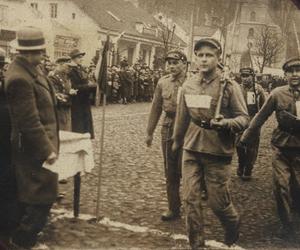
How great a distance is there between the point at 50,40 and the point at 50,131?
2053 millimetres

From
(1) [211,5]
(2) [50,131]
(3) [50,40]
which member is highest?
(1) [211,5]

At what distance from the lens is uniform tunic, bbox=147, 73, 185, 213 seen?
175 inches

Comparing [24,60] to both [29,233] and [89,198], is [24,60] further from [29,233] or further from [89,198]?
[89,198]

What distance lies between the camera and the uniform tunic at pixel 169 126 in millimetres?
4441

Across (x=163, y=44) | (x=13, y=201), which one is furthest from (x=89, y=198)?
(x=163, y=44)

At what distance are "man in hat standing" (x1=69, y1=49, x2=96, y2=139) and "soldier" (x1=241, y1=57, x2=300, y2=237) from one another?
7.22 feet

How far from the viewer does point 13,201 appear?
3705 mm

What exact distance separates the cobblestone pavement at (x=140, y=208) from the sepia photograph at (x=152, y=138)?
0.02 meters

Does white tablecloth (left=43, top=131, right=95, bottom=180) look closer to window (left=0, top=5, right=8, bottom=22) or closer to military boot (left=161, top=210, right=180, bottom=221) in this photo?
military boot (left=161, top=210, right=180, bottom=221)

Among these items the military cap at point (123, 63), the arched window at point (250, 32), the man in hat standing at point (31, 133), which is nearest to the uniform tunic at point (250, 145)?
the arched window at point (250, 32)

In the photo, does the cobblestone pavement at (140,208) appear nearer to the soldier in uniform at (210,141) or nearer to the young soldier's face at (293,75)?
the soldier in uniform at (210,141)

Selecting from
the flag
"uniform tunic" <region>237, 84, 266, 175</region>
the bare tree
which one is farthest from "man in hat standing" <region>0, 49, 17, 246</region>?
"uniform tunic" <region>237, 84, 266, 175</region>

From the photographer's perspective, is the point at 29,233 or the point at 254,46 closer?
the point at 29,233

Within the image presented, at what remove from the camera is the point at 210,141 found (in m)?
3.53
